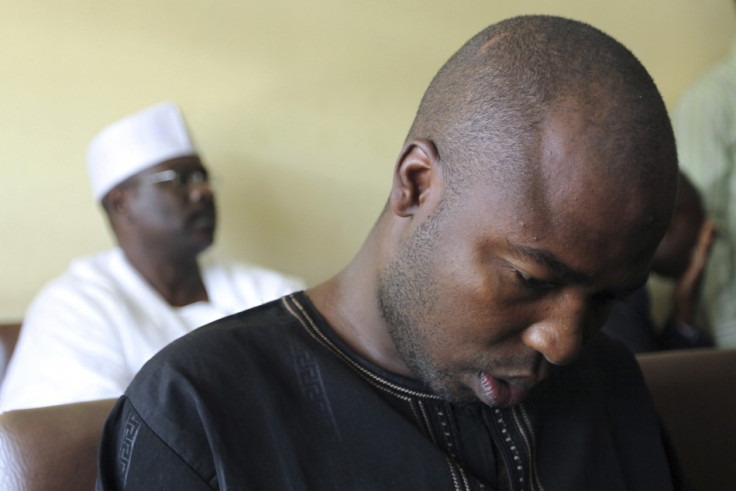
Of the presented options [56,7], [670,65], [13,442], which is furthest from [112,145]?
[670,65]

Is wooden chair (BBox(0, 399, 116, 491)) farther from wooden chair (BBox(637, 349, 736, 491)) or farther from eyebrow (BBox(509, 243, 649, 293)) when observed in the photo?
wooden chair (BBox(637, 349, 736, 491))

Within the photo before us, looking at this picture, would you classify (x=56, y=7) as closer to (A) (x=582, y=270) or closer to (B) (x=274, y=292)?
(B) (x=274, y=292)

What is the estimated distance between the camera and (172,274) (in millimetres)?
2973

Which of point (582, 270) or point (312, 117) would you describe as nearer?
point (582, 270)

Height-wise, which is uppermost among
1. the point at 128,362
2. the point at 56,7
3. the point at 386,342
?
the point at 56,7

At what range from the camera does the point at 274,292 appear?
2828mm

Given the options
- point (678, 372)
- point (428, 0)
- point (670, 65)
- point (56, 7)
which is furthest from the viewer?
point (670, 65)

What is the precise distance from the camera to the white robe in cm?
235

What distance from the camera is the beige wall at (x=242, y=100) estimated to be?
2.72 meters

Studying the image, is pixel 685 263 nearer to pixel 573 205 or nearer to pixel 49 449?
pixel 573 205

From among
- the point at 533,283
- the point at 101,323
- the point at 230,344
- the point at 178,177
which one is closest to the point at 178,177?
the point at 178,177

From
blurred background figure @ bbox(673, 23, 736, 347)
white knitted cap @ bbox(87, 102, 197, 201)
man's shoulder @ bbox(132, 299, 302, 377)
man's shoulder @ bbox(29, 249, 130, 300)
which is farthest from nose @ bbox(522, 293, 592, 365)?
blurred background figure @ bbox(673, 23, 736, 347)

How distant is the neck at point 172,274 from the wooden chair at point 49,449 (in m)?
1.57

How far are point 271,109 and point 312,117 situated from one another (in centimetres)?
16
